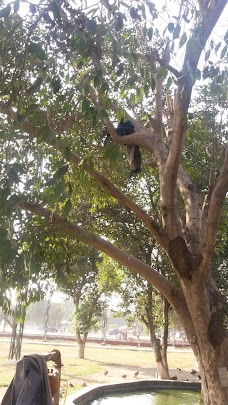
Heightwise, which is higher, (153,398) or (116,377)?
(116,377)

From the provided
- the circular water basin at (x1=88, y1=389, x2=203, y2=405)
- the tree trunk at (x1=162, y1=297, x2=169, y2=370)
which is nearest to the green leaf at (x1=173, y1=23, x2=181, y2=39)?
the circular water basin at (x1=88, y1=389, x2=203, y2=405)

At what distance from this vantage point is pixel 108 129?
6.87 meters

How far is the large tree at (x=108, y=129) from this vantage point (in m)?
3.87

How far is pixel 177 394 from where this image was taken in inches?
579

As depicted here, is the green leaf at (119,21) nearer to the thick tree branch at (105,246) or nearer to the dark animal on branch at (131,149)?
the thick tree branch at (105,246)

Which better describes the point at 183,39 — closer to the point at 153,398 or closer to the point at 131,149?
the point at 131,149

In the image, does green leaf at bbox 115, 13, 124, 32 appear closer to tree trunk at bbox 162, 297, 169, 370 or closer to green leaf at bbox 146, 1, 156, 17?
green leaf at bbox 146, 1, 156, 17

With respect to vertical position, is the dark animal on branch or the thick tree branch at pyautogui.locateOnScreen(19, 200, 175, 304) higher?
the dark animal on branch

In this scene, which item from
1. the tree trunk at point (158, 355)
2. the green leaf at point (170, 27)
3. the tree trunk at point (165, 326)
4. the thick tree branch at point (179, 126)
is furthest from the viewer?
the tree trunk at point (158, 355)

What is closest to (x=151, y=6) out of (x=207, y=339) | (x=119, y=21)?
(x=119, y=21)

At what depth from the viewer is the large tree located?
12.7 feet

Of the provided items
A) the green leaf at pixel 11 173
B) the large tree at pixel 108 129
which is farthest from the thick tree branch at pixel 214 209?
the green leaf at pixel 11 173

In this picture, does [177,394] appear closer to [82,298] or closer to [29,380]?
[82,298]

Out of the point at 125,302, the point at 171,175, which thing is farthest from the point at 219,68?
the point at 125,302
